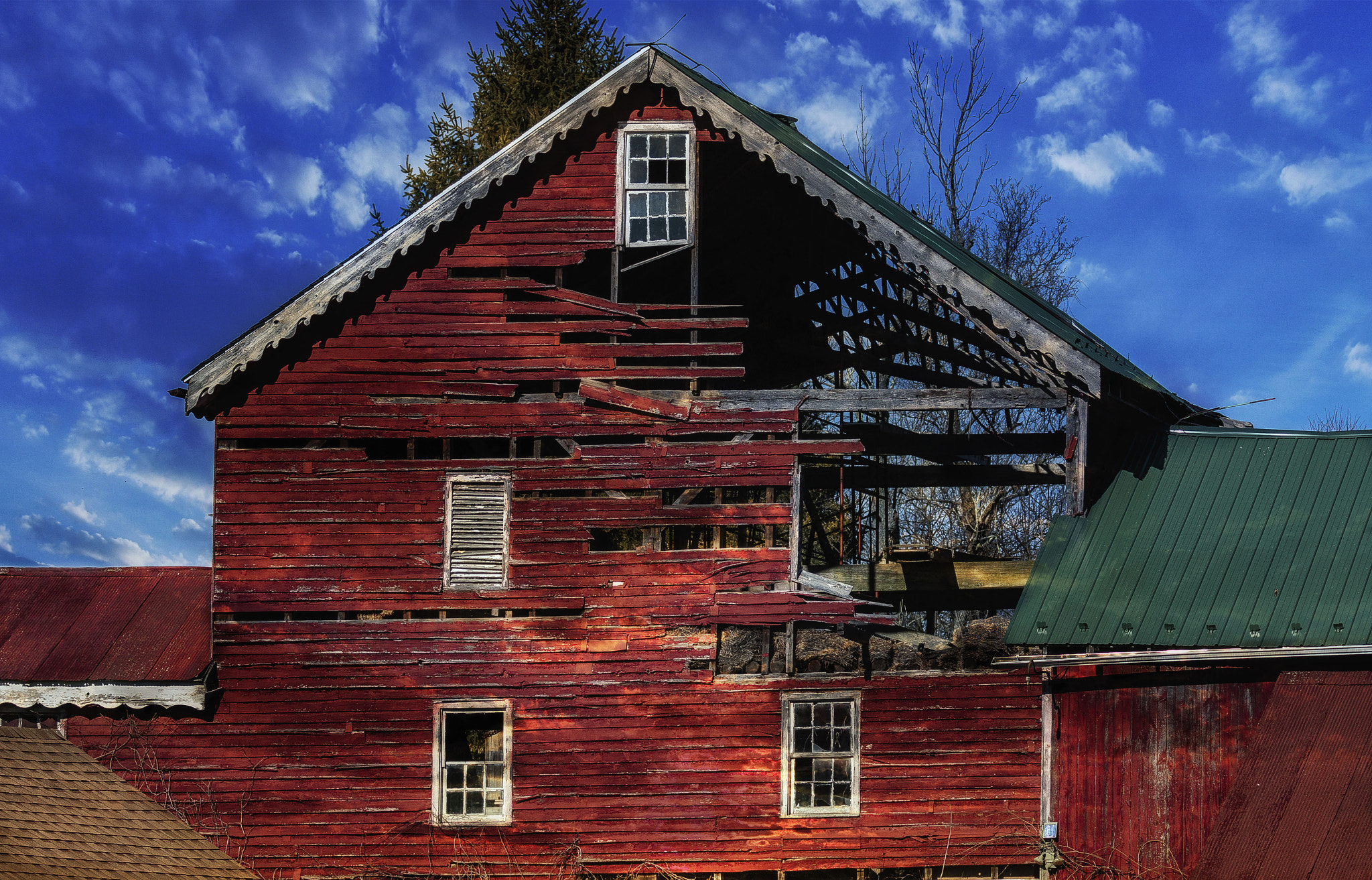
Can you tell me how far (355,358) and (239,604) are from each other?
3.52m

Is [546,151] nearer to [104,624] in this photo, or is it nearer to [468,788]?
[468,788]

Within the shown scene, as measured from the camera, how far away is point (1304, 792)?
1261 cm

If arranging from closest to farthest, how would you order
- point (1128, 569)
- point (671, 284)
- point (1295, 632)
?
1. point (1295, 632)
2. point (1128, 569)
3. point (671, 284)

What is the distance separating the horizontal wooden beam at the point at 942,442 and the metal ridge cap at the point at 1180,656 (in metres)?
4.01

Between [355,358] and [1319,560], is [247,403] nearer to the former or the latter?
[355,358]

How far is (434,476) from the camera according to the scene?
15.1 meters

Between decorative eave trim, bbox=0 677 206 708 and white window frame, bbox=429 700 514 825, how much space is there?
2.96 metres

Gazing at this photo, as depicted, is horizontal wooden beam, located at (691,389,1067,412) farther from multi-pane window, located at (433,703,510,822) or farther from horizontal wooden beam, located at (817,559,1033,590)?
multi-pane window, located at (433,703,510,822)

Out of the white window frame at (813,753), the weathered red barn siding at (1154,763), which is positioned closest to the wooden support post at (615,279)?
the white window frame at (813,753)

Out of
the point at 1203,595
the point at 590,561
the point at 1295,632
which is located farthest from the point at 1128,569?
the point at 590,561

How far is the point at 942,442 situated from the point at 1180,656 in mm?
4926

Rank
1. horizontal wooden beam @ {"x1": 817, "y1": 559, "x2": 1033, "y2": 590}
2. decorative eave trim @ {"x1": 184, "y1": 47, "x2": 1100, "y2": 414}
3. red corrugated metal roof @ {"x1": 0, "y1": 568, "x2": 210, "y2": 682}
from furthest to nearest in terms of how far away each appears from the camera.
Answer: horizontal wooden beam @ {"x1": 817, "y1": 559, "x2": 1033, "y2": 590}
red corrugated metal roof @ {"x1": 0, "y1": 568, "x2": 210, "y2": 682}
decorative eave trim @ {"x1": 184, "y1": 47, "x2": 1100, "y2": 414}

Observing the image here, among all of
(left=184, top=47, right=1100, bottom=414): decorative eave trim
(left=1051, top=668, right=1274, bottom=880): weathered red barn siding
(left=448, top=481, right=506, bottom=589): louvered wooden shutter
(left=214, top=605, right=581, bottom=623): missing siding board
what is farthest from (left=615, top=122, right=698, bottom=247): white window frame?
(left=1051, top=668, right=1274, bottom=880): weathered red barn siding

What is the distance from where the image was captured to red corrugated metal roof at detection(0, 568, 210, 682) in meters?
15.1
